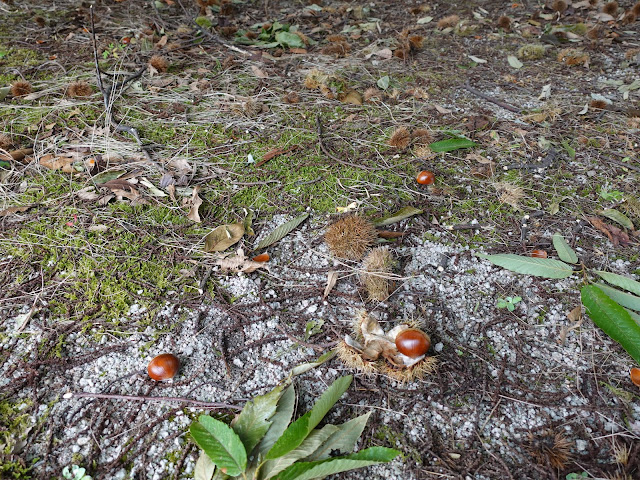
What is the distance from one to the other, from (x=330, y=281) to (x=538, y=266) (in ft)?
2.75

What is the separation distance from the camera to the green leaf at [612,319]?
1439mm

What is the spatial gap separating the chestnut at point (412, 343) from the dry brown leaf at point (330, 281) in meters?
0.38

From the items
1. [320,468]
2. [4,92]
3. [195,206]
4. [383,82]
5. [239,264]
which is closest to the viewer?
[320,468]

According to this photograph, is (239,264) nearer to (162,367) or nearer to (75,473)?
(162,367)

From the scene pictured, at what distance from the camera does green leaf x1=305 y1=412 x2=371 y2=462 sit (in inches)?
48.7

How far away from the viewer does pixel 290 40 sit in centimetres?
345

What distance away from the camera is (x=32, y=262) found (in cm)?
181

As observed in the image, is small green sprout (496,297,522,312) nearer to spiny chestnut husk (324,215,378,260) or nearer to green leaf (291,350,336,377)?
spiny chestnut husk (324,215,378,260)

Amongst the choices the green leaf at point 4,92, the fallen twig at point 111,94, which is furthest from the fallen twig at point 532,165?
the green leaf at point 4,92

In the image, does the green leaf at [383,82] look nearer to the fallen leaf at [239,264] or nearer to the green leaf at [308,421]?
the fallen leaf at [239,264]

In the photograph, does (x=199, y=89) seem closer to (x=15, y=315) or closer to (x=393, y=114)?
(x=393, y=114)

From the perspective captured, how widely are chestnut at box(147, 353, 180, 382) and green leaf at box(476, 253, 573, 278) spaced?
1318 mm

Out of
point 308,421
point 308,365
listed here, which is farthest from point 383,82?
point 308,421

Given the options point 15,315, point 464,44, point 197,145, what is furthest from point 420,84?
point 15,315
